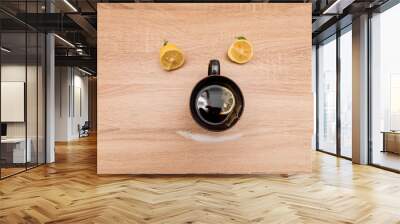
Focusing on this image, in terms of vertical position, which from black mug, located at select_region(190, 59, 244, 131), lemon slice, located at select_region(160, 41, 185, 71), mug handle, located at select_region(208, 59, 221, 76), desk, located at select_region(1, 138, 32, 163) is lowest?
desk, located at select_region(1, 138, 32, 163)

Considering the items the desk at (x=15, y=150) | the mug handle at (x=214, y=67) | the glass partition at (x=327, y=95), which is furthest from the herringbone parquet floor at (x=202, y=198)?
the glass partition at (x=327, y=95)

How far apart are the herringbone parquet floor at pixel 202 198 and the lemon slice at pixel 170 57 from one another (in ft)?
4.44

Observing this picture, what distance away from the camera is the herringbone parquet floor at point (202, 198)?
2.79 meters

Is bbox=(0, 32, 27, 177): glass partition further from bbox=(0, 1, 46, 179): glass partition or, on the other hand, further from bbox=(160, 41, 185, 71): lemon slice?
bbox=(160, 41, 185, 71): lemon slice

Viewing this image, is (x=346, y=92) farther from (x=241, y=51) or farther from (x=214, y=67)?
(x=214, y=67)

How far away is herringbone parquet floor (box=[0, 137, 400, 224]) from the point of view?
2.79m

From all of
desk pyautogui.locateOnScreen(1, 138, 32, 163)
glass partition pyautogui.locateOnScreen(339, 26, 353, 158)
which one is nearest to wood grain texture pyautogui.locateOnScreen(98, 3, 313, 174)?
desk pyautogui.locateOnScreen(1, 138, 32, 163)

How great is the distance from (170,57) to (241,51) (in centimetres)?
84

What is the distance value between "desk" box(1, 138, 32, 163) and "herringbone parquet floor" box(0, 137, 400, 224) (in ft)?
1.39

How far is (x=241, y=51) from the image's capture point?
4.37m

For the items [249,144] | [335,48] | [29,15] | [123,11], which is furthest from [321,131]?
[29,15]

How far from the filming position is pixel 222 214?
2863 mm

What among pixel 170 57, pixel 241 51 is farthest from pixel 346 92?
pixel 170 57

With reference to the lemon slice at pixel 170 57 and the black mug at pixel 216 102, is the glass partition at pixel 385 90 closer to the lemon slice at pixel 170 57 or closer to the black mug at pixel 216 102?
the black mug at pixel 216 102
